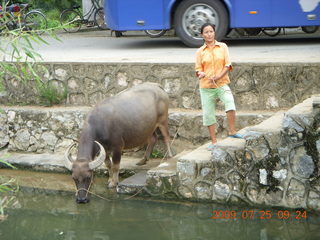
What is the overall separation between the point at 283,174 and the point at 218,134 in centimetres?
218

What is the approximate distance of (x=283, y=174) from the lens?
790cm

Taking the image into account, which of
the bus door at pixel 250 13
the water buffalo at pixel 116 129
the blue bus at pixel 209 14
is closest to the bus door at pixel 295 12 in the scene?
the blue bus at pixel 209 14

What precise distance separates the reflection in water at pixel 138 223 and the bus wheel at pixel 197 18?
491 cm

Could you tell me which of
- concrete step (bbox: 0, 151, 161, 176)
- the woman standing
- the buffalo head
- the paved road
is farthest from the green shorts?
the paved road

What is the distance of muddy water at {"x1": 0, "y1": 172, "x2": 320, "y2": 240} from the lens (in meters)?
7.42

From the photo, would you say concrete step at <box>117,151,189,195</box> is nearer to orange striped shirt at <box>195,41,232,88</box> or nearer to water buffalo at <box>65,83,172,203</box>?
water buffalo at <box>65,83,172,203</box>

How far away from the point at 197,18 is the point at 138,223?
18.8 feet

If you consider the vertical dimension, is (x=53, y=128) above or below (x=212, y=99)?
below

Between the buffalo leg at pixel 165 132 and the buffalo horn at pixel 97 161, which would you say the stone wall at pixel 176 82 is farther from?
the buffalo horn at pixel 97 161

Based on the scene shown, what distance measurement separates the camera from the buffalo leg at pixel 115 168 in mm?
9113

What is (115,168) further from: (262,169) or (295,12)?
(295,12)

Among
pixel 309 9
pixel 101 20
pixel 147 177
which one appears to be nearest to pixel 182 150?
pixel 147 177

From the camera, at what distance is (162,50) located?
12.9 meters

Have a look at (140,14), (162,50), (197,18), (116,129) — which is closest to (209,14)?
(197,18)
